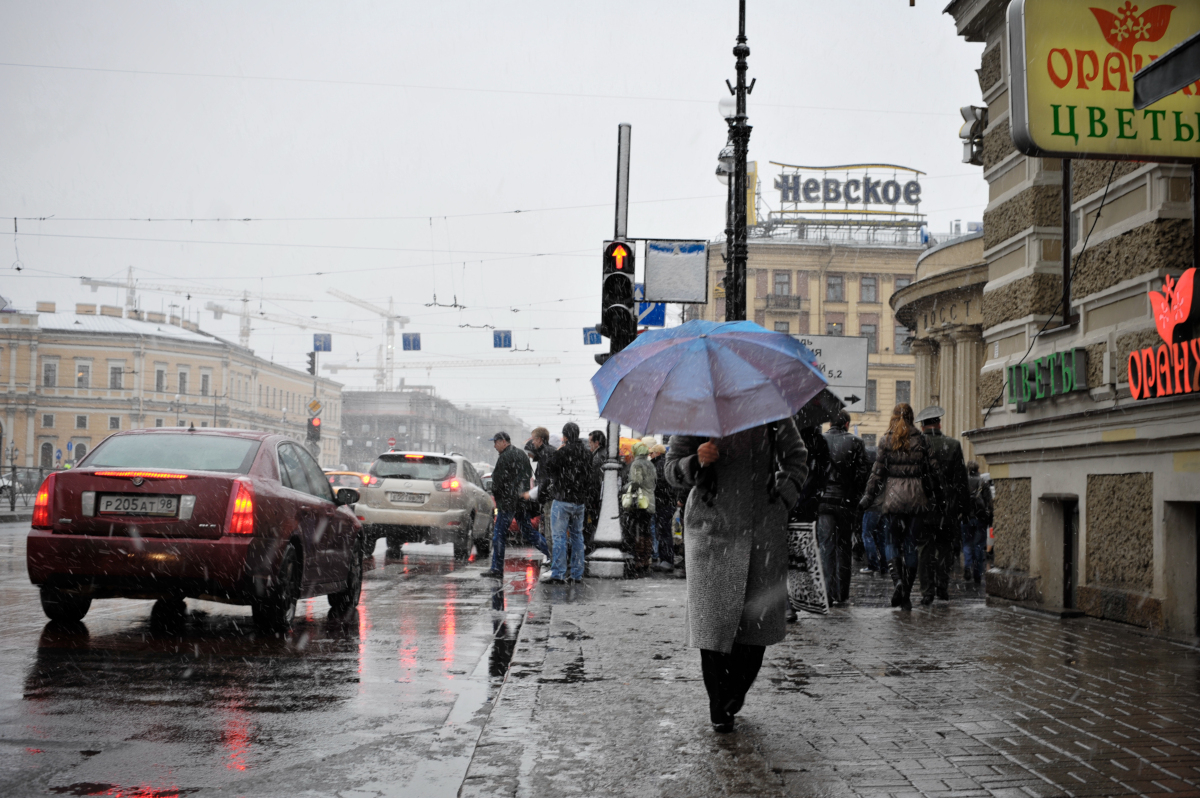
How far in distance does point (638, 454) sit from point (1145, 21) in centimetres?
873

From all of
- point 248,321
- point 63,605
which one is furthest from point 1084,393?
point 248,321

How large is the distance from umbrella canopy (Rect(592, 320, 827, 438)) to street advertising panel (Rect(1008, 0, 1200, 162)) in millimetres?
3282

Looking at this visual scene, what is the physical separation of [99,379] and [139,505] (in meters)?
86.7

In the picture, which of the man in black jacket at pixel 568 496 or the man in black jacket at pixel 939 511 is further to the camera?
the man in black jacket at pixel 568 496

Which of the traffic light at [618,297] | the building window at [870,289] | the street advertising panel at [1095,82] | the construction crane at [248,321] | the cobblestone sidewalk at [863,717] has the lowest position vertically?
the cobblestone sidewalk at [863,717]

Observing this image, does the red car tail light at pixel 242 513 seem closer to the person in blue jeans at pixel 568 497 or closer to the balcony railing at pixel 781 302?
the person in blue jeans at pixel 568 497

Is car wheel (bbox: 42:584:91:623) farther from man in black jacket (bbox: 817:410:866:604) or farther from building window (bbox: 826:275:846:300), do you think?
building window (bbox: 826:275:846:300)

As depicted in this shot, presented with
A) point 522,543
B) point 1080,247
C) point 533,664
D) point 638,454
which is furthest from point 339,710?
point 522,543

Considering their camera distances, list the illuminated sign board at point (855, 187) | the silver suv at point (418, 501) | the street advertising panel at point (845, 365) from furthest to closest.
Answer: the illuminated sign board at point (855, 187), the silver suv at point (418, 501), the street advertising panel at point (845, 365)

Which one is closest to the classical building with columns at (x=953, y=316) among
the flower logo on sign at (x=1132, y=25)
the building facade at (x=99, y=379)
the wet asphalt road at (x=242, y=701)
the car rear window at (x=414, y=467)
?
the car rear window at (x=414, y=467)

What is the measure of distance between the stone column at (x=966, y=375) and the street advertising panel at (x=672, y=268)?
57.8ft

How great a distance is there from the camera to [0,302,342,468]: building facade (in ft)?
283

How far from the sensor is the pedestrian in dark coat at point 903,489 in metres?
10.7

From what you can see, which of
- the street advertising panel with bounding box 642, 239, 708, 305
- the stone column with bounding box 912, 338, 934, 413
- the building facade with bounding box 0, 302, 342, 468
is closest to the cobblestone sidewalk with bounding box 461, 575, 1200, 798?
the street advertising panel with bounding box 642, 239, 708, 305
